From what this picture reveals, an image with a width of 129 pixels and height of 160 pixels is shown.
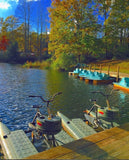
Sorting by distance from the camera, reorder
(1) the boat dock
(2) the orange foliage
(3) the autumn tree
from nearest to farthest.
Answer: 1. (1) the boat dock
2. (3) the autumn tree
3. (2) the orange foliage

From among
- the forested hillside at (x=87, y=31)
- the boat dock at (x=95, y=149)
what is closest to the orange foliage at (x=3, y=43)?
the forested hillside at (x=87, y=31)

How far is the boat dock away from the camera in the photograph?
3637mm

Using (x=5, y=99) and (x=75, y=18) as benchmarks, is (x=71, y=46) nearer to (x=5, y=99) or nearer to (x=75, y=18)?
(x=75, y=18)

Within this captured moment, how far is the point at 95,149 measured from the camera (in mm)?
3916

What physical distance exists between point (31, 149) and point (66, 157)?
1250 mm

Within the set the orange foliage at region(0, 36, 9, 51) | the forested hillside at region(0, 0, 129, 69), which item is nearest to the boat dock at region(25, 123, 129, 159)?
the forested hillside at region(0, 0, 129, 69)

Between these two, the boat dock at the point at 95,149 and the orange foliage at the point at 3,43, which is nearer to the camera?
the boat dock at the point at 95,149

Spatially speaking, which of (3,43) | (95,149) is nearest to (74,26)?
(95,149)

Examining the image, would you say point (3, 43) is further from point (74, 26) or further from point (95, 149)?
point (95, 149)

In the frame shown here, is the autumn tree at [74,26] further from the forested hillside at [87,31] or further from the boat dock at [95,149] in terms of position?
the boat dock at [95,149]

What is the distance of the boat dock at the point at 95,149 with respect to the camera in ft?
11.9

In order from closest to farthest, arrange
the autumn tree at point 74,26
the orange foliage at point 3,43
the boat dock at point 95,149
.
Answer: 1. the boat dock at point 95,149
2. the autumn tree at point 74,26
3. the orange foliage at point 3,43

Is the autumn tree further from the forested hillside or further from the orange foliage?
the orange foliage


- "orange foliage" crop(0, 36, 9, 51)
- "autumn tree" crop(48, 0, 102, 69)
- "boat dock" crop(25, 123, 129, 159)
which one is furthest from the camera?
"orange foliage" crop(0, 36, 9, 51)
